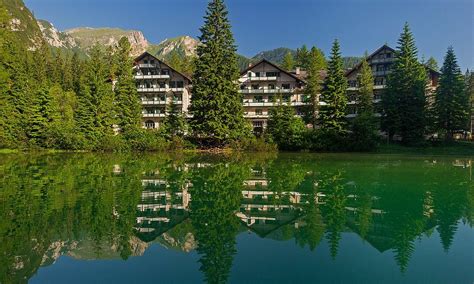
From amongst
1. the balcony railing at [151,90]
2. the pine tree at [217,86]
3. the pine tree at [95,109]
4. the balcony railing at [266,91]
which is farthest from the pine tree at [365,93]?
the pine tree at [95,109]

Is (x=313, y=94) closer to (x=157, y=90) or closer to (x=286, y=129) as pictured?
(x=286, y=129)

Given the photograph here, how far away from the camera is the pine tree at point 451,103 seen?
46875mm

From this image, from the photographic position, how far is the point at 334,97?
43969 millimetres

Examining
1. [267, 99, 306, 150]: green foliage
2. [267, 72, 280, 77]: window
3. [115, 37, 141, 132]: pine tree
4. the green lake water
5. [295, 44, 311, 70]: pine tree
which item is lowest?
the green lake water

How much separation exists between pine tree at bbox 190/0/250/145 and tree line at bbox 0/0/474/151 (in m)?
0.13

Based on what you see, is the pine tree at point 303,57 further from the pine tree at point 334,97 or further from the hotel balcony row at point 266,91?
the pine tree at point 334,97

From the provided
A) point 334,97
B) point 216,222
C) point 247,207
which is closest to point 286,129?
point 334,97

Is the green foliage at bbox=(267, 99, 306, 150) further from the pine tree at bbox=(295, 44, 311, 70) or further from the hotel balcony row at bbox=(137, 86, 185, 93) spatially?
the pine tree at bbox=(295, 44, 311, 70)

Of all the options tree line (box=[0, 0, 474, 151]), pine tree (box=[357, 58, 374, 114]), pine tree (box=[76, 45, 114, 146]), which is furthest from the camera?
pine tree (box=[357, 58, 374, 114])

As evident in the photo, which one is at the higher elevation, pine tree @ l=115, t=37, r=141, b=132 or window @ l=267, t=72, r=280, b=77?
window @ l=267, t=72, r=280, b=77

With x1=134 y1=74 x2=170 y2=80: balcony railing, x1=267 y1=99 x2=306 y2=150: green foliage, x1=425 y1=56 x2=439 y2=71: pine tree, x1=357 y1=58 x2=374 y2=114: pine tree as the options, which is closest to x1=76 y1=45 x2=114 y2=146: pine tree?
x1=134 y1=74 x2=170 y2=80: balcony railing

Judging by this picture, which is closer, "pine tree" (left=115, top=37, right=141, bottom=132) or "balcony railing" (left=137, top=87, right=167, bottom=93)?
"pine tree" (left=115, top=37, right=141, bottom=132)

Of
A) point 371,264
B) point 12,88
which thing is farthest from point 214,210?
point 12,88

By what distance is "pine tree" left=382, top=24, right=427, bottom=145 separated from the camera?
147ft
